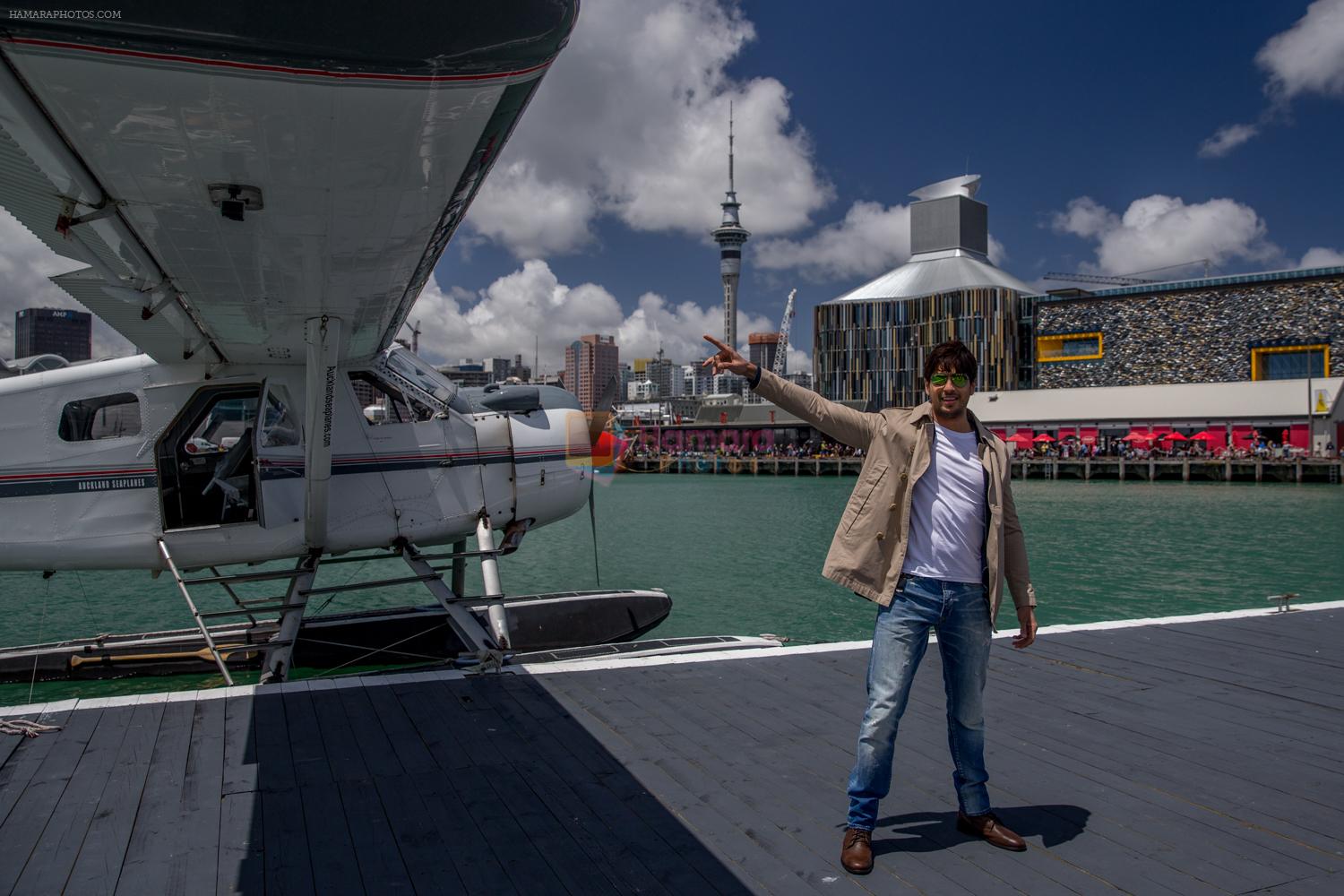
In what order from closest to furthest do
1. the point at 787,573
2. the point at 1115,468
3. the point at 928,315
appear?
1. the point at 787,573
2. the point at 1115,468
3. the point at 928,315

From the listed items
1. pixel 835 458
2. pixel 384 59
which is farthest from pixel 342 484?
pixel 835 458

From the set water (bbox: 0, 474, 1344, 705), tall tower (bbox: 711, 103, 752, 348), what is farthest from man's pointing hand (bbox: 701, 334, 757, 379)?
tall tower (bbox: 711, 103, 752, 348)

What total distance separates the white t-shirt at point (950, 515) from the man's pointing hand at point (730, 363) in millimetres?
758

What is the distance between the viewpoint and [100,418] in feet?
21.6

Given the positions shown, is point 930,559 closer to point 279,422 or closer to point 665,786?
point 665,786

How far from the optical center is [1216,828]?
3248 mm

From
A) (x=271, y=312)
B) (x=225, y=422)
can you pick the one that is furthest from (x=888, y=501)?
(x=225, y=422)

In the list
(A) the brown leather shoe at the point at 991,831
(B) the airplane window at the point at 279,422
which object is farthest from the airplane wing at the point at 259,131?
(A) the brown leather shoe at the point at 991,831

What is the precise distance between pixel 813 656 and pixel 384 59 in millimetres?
4608

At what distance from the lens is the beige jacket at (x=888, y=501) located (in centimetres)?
313

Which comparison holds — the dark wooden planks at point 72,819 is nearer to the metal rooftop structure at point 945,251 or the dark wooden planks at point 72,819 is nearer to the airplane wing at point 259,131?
the airplane wing at point 259,131

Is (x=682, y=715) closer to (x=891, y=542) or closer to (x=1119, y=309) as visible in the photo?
(x=891, y=542)

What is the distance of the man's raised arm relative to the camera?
3.23 meters

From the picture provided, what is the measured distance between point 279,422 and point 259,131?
467 cm
